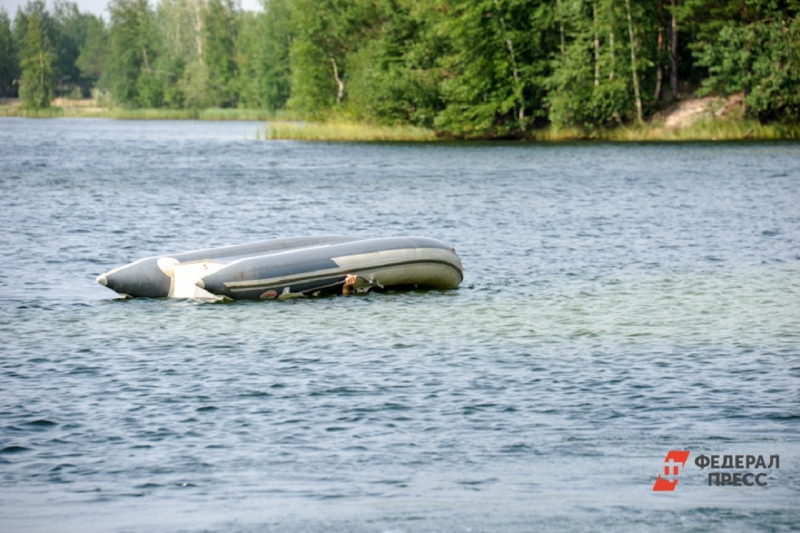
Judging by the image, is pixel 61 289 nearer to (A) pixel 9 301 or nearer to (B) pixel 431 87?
(A) pixel 9 301

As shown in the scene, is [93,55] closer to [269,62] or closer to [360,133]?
[269,62]

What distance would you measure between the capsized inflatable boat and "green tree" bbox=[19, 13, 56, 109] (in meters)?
121

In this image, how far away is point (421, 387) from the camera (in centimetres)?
1021

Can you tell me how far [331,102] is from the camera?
243ft

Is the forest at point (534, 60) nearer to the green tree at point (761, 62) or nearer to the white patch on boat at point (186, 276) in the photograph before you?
the green tree at point (761, 62)

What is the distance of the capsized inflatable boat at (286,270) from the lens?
14637 millimetres

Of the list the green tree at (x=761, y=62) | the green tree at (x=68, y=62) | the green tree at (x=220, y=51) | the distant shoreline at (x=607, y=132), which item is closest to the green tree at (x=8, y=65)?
the green tree at (x=68, y=62)

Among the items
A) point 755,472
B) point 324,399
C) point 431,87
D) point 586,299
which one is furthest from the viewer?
point 431,87

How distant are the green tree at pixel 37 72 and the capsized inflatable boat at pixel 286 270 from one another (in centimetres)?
12072

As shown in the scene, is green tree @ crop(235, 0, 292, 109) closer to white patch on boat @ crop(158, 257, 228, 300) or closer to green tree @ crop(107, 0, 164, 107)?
green tree @ crop(107, 0, 164, 107)

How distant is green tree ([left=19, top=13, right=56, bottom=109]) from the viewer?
128375 millimetres

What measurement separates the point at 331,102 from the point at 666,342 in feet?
209

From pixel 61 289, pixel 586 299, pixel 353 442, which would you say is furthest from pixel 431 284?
pixel 353 442

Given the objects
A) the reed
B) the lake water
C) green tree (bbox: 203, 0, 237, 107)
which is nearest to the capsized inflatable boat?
the lake water
